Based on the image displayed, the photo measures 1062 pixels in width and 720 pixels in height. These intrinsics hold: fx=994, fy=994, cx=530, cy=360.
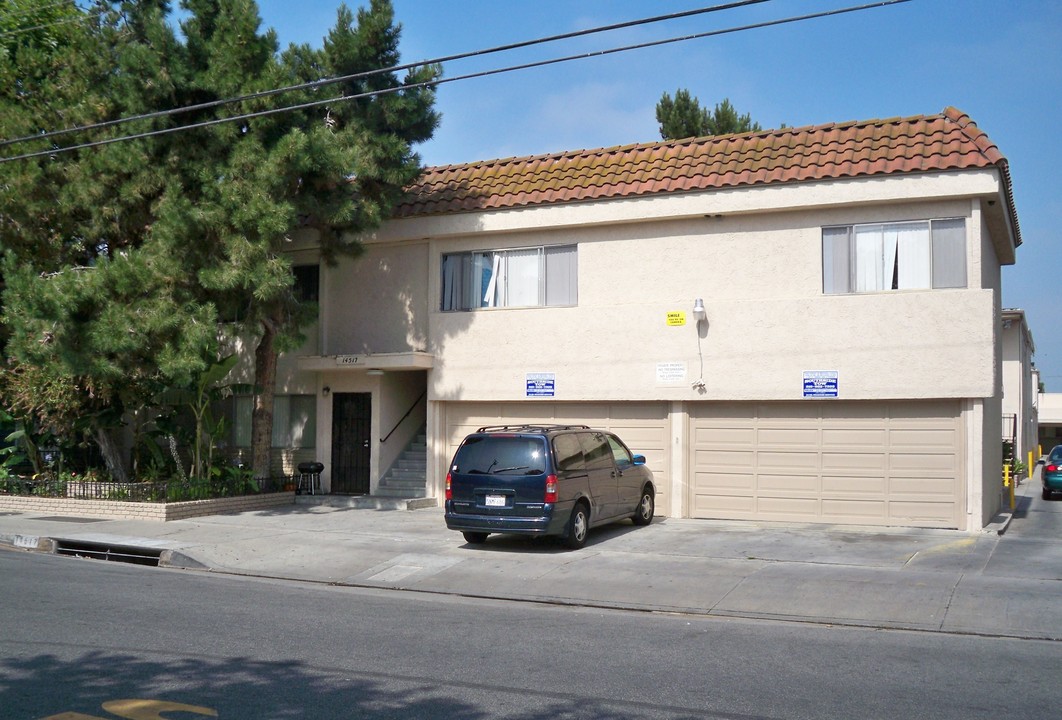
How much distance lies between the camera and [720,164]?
1811cm

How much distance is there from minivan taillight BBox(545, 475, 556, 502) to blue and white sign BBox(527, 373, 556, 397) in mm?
5441

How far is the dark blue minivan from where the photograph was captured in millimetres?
13781

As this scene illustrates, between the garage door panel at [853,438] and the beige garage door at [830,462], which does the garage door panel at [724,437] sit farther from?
the garage door panel at [853,438]

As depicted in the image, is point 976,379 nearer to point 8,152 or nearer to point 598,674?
point 598,674

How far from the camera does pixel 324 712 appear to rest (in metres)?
Answer: 6.50

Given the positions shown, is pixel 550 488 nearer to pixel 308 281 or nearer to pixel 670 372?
pixel 670 372

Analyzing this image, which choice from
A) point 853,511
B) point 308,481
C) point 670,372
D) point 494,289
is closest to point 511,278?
point 494,289

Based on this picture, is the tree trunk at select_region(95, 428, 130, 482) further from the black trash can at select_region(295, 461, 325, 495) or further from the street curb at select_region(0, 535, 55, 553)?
the street curb at select_region(0, 535, 55, 553)

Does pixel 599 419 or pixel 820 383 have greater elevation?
pixel 820 383

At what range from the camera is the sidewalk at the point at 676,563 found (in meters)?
10.8

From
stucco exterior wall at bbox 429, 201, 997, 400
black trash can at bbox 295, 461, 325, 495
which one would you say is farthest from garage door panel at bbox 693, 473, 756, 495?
black trash can at bbox 295, 461, 325, 495

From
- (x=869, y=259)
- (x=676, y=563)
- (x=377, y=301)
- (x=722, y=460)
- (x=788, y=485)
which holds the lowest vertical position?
(x=676, y=563)

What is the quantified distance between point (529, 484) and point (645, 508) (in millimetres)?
3838

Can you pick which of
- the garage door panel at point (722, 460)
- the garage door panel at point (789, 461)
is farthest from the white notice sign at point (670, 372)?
the garage door panel at point (789, 461)
